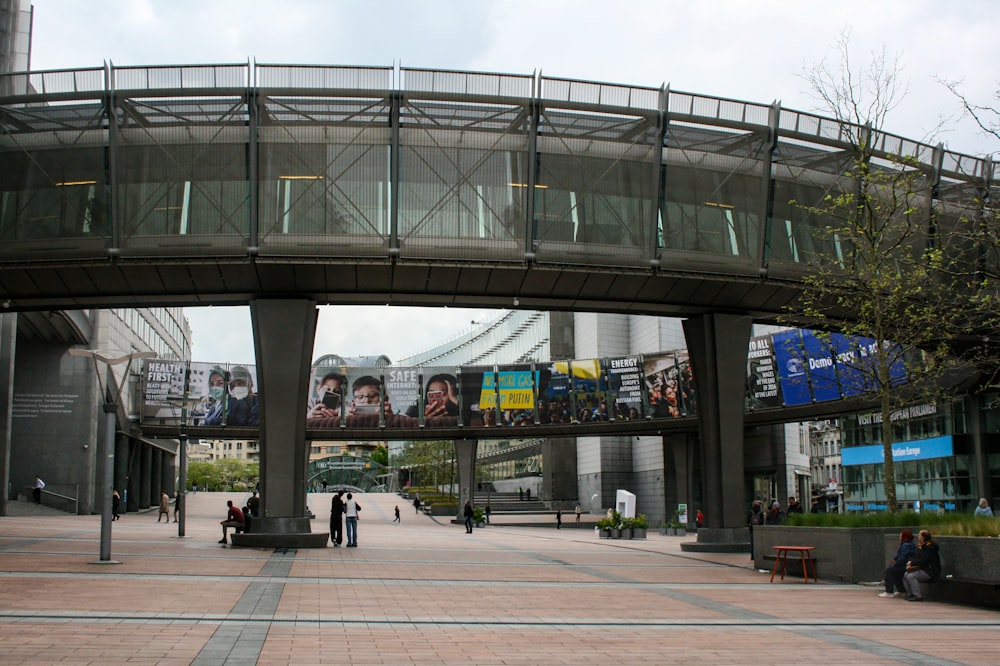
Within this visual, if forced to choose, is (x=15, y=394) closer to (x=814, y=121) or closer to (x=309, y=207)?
(x=309, y=207)

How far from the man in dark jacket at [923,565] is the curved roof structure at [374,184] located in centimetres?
1045

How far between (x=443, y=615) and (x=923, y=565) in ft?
28.9

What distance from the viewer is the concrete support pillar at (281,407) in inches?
986

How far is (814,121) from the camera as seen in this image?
1021 inches

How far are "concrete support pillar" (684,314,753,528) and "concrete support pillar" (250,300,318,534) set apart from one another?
37.6ft

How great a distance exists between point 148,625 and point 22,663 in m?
2.65

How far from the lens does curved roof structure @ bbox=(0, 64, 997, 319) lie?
928 inches

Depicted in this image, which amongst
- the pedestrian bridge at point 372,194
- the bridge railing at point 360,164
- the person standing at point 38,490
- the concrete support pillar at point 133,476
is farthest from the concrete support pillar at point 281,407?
the concrete support pillar at point 133,476

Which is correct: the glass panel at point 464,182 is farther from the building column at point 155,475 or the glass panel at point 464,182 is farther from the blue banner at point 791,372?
the building column at point 155,475

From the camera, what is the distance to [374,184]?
2431 centimetres

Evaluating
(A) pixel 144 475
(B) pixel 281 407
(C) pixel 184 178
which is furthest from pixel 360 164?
(A) pixel 144 475

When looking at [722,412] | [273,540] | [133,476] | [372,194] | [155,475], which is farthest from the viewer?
[155,475]

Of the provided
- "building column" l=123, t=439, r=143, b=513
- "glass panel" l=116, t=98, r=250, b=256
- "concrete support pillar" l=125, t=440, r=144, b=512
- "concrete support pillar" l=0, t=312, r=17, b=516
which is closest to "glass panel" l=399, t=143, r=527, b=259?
"glass panel" l=116, t=98, r=250, b=256

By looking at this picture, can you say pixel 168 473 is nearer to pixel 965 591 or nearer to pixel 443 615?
pixel 443 615
